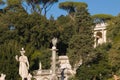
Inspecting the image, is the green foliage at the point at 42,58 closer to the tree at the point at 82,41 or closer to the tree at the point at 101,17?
the tree at the point at 82,41

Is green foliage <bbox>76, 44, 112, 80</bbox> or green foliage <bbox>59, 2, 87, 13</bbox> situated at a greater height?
green foliage <bbox>59, 2, 87, 13</bbox>

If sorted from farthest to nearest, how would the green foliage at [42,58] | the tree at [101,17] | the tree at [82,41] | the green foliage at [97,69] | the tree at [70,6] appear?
the tree at [101,17], the tree at [70,6], the green foliage at [42,58], the tree at [82,41], the green foliage at [97,69]

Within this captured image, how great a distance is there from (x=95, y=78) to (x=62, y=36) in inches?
551

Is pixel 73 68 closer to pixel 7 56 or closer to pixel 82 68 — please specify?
pixel 82 68

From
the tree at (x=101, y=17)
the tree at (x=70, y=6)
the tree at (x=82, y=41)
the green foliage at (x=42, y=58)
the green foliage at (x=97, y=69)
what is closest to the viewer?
the green foliage at (x=97, y=69)

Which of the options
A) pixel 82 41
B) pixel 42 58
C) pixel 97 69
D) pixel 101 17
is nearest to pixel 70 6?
pixel 101 17

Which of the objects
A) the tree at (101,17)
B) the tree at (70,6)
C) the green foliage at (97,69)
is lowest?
the green foliage at (97,69)

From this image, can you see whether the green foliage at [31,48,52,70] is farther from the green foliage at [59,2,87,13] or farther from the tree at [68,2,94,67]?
the green foliage at [59,2,87,13]

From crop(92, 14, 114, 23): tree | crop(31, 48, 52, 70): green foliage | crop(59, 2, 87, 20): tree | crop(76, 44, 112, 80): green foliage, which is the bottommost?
crop(76, 44, 112, 80): green foliage

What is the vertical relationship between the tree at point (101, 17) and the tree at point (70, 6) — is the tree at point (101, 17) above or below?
below

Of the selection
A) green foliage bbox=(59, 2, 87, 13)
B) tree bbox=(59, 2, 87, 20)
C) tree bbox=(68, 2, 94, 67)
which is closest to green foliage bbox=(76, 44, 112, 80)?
tree bbox=(68, 2, 94, 67)

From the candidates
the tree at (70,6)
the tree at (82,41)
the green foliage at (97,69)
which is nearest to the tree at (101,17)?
the tree at (70,6)

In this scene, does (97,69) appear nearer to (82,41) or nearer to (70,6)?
(82,41)

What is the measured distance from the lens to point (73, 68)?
50688 mm
